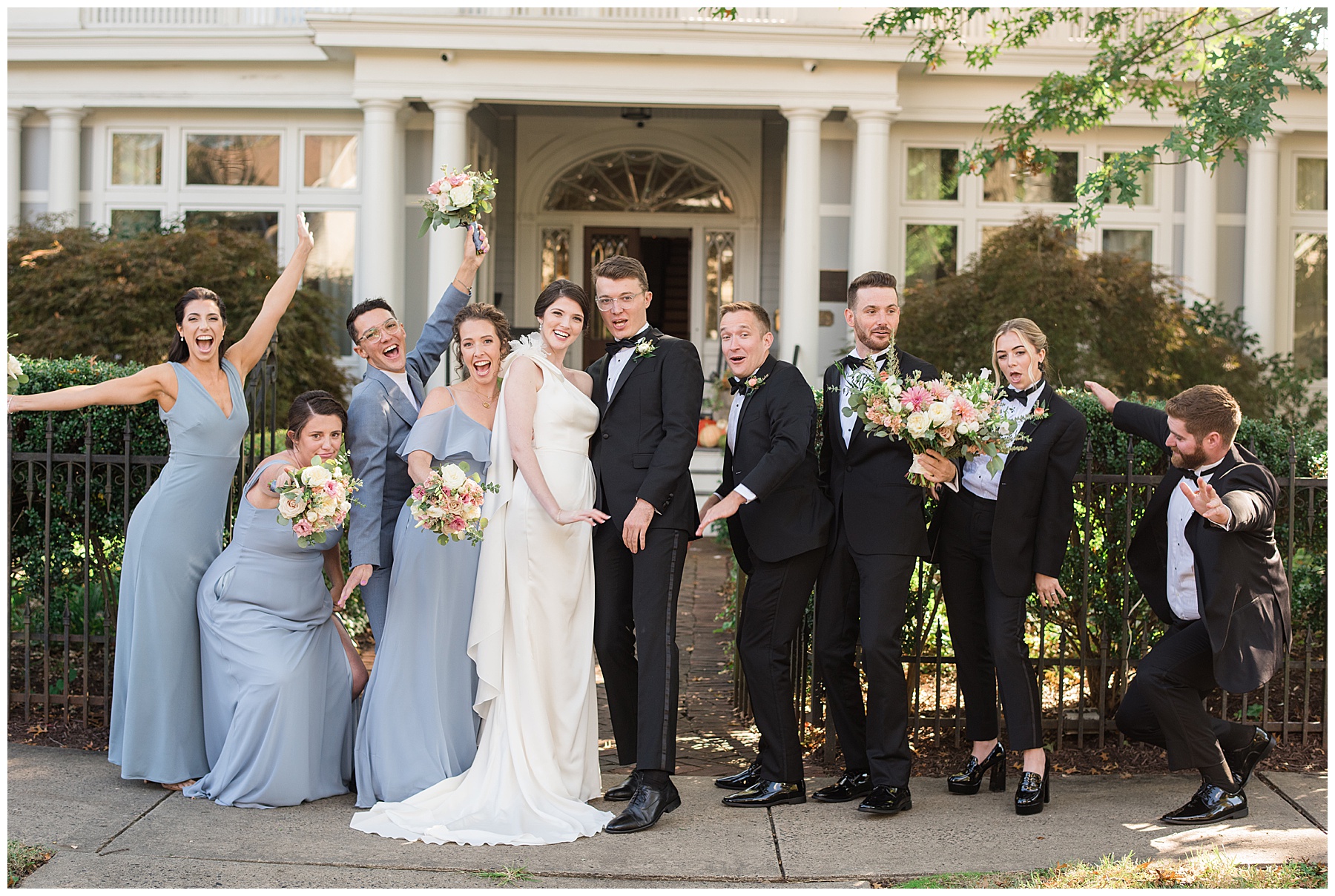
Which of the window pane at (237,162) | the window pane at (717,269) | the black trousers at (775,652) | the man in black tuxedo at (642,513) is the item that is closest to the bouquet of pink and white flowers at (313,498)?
the man in black tuxedo at (642,513)

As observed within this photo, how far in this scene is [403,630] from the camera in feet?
16.1

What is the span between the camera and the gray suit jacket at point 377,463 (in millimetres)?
5059

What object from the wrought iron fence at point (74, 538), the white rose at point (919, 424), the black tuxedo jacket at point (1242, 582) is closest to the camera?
the white rose at point (919, 424)

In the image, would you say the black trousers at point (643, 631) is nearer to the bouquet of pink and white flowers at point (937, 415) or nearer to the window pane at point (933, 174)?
the bouquet of pink and white flowers at point (937, 415)

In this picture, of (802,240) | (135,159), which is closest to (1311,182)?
(802,240)

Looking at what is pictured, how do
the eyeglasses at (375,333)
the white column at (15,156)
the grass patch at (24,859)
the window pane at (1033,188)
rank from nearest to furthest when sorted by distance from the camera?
the grass patch at (24,859) < the eyeglasses at (375,333) < the white column at (15,156) < the window pane at (1033,188)

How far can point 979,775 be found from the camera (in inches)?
198

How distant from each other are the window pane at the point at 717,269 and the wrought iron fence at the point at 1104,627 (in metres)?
12.3

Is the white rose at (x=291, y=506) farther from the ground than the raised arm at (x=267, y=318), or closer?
closer

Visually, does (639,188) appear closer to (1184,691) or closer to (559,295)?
(559,295)

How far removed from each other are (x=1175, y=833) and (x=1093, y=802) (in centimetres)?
44

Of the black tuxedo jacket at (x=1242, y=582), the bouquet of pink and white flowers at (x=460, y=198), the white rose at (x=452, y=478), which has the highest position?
the bouquet of pink and white flowers at (x=460, y=198)

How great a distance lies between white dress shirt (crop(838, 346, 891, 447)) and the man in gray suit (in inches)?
72.0

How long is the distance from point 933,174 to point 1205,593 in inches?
479
